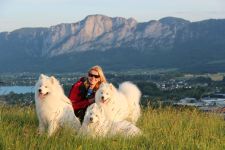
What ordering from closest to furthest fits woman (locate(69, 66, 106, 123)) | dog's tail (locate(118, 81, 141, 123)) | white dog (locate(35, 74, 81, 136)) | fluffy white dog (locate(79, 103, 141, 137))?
fluffy white dog (locate(79, 103, 141, 137)) < white dog (locate(35, 74, 81, 136)) < woman (locate(69, 66, 106, 123)) < dog's tail (locate(118, 81, 141, 123))

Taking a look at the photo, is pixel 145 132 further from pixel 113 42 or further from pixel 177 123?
pixel 113 42

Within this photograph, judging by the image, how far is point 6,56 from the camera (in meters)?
183

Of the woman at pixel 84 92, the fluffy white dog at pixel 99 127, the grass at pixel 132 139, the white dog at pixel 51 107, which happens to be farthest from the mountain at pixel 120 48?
the fluffy white dog at pixel 99 127

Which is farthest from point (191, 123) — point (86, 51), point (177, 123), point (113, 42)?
point (113, 42)

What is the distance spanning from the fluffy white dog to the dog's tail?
163 centimetres

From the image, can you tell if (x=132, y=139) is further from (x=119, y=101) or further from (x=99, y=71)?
(x=99, y=71)

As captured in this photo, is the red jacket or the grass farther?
the red jacket

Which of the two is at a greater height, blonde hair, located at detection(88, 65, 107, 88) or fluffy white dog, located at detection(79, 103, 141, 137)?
blonde hair, located at detection(88, 65, 107, 88)

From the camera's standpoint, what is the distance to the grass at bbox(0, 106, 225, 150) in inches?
231

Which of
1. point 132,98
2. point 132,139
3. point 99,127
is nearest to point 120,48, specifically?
point 132,98

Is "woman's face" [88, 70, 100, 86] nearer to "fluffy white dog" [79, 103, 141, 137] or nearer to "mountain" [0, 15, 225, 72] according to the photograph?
"fluffy white dog" [79, 103, 141, 137]

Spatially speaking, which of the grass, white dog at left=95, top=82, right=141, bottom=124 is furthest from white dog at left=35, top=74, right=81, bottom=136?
white dog at left=95, top=82, right=141, bottom=124

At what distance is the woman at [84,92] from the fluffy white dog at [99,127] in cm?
158

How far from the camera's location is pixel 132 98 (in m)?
9.09
